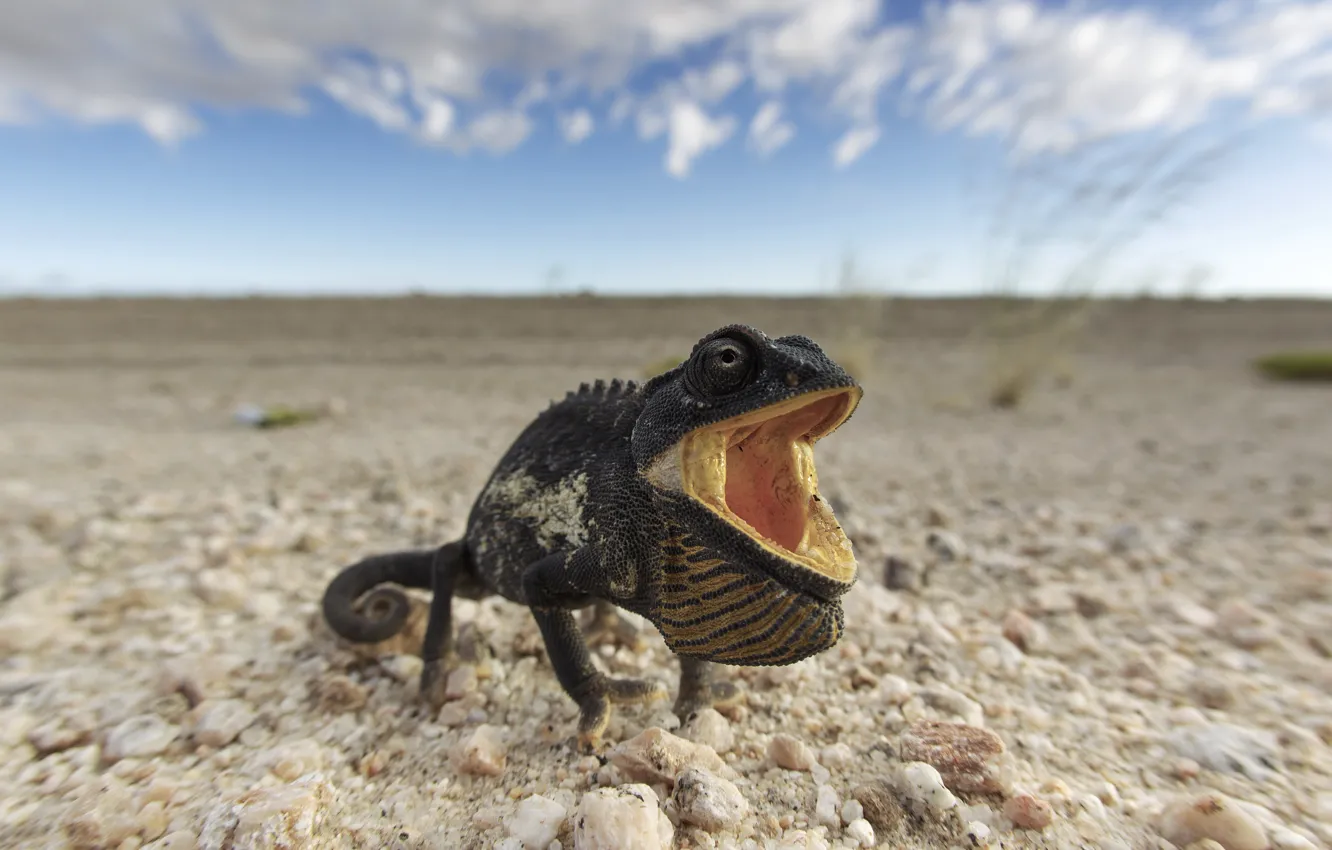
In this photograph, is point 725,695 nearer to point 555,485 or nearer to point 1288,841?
point 555,485

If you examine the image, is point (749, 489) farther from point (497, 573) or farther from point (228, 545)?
point (228, 545)

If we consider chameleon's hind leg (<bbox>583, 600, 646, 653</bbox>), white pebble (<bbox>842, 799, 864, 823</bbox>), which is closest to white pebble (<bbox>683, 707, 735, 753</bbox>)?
white pebble (<bbox>842, 799, 864, 823</bbox>)

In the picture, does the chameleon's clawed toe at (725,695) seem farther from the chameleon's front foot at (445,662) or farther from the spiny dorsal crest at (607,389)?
the spiny dorsal crest at (607,389)

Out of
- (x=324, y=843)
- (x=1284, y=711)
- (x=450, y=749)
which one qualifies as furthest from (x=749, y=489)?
(x=1284, y=711)

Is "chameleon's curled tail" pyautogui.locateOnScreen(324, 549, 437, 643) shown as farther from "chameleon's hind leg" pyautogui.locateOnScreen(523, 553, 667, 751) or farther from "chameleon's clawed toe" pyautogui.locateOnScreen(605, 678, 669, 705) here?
"chameleon's clawed toe" pyautogui.locateOnScreen(605, 678, 669, 705)

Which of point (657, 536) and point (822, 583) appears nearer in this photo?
point (822, 583)

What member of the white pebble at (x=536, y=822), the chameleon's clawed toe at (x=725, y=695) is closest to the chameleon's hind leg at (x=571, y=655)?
the chameleon's clawed toe at (x=725, y=695)

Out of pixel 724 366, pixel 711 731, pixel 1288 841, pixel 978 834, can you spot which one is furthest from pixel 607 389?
pixel 1288 841

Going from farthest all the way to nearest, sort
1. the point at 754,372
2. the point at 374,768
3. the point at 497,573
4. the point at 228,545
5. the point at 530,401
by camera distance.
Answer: the point at 530,401, the point at 228,545, the point at 497,573, the point at 374,768, the point at 754,372
